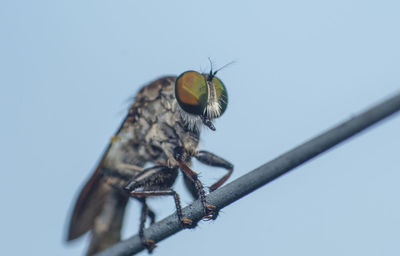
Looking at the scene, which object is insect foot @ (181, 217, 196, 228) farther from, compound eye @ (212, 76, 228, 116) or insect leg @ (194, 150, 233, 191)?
compound eye @ (212, 76, 228, 116)

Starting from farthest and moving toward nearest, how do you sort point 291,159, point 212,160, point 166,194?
1. point 212,160
2. point 166,194
3. point 291,159

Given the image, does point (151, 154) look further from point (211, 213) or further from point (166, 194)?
point (211, 213)

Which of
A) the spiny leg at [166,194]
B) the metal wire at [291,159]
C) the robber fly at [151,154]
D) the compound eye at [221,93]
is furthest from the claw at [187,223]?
the compound eye at [221,93]

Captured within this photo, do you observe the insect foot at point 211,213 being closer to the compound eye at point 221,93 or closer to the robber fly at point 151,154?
the robber fly at point 151,154

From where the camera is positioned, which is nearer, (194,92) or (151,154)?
(194,92)

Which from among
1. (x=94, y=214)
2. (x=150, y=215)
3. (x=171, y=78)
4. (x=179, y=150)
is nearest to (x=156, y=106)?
(x=171, y=78)

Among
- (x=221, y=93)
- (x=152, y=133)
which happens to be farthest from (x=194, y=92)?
(x=152, y=133)

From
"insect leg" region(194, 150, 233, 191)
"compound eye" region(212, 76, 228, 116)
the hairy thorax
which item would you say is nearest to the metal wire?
"insect leg" region(194, 150, 233, 191)

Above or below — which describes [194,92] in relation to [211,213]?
above
